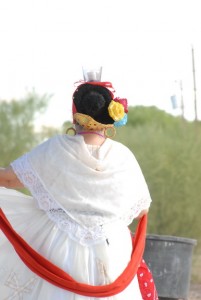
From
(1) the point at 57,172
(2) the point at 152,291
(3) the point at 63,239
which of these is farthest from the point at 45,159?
(2) the point at 152,291

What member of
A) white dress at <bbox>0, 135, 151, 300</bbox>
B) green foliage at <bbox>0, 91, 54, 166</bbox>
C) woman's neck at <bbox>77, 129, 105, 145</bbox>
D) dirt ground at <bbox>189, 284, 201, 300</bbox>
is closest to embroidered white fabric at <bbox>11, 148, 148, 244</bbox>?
white dress at <bbox>0, 135, 151, 300</bbox>

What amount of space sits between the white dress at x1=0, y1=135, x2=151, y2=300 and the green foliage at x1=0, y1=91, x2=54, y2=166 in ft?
64.0

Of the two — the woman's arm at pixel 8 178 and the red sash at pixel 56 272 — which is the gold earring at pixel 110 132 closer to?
the woman's arm at pixel 8 178

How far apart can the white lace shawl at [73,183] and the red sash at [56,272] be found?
250mm

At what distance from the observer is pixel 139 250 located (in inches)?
253

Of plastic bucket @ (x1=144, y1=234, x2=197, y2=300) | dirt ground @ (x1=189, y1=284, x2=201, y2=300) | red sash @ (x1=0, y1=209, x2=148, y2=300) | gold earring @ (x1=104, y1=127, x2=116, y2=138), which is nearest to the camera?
red sash @ (x1=0, y1=209, x2=148, y2=300)

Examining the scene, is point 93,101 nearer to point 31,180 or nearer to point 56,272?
point 31,180

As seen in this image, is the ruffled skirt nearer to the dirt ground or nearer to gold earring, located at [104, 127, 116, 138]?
gold earring, located at [104, 127, 116, 138]

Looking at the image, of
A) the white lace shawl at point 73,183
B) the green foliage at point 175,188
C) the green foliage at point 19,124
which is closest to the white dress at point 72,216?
the white lace shawl at point 73,183

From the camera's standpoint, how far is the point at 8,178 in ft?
19.9

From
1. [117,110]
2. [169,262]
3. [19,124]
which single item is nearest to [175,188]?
[169,262]

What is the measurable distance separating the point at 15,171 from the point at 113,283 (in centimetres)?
91

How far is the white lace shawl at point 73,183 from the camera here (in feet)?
19.7

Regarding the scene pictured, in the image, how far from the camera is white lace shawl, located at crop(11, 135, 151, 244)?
19.7 feet
